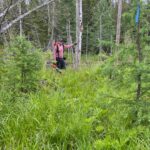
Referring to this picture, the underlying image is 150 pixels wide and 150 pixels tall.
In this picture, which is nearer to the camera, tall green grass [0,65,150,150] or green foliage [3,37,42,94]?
tall green grass [0,65,150,150]

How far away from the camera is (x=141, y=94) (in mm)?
4703

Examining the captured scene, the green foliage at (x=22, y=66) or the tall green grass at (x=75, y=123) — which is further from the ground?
the green foliage at (x=22, y=66)

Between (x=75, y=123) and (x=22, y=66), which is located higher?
(x=22, y=66)

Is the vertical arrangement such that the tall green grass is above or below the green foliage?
below

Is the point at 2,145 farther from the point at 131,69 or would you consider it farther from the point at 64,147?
the point at 131,69

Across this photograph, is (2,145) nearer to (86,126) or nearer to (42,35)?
(86,126)

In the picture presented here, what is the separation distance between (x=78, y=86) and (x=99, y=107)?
2058 millimetres

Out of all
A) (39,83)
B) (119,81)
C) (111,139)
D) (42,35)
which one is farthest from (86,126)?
(42,35)

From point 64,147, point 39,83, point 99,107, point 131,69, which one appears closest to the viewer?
point 64,147

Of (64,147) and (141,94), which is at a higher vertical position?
(141,94)

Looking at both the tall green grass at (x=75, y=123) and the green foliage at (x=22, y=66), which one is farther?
the green foliage at (x=22, y=66)

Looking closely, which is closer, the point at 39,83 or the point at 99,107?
the point at 99,107

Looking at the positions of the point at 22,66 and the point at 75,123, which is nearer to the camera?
the point at 75,123

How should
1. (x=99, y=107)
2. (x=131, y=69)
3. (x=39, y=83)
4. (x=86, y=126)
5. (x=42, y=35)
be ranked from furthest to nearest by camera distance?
(x=42, y=35), (x=39, y=83), (x=99, y=107), (x=131, y=69), (x=86, y=126)
